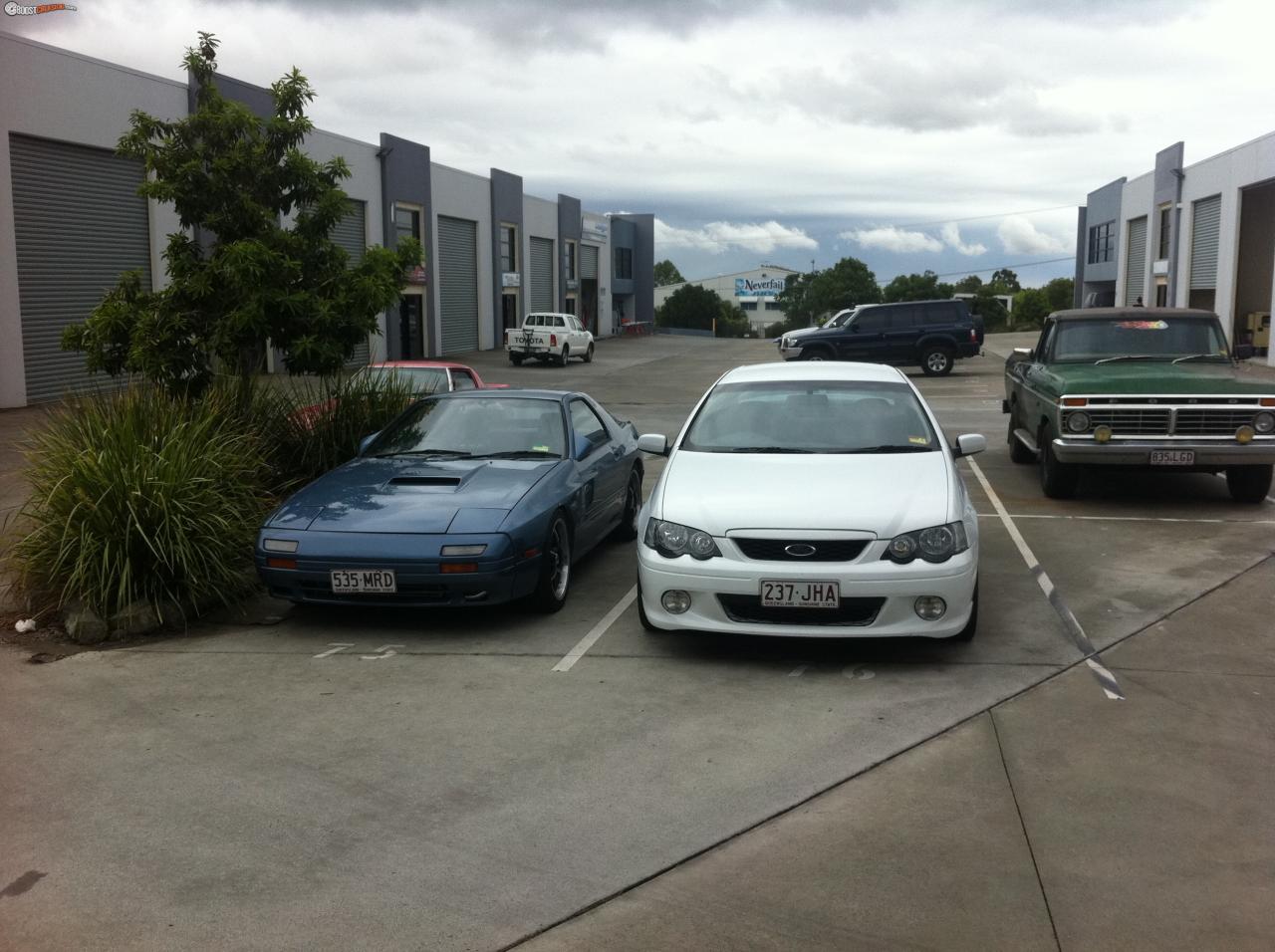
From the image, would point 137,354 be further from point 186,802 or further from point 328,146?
point 328,146

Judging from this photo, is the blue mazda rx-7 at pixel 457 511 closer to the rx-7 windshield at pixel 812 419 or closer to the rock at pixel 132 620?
the rock at pixel 132 620

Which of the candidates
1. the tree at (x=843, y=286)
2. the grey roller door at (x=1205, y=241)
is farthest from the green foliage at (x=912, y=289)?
the grey roller door at (x=1205, y=241)

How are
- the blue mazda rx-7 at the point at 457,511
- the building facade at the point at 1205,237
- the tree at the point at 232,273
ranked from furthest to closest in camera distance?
the building facade at the point at 1205,237 < the tree at the point at 232,273 < the blue mazda rx-7 at the point at 457,511

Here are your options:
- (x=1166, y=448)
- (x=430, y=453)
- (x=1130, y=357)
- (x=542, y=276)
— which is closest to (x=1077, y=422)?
(x=1166, y=448)

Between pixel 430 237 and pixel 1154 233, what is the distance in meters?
26.8

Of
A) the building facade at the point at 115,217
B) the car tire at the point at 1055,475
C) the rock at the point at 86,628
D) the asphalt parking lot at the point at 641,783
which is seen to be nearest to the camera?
the asphalt parking lot at the point at 641,783

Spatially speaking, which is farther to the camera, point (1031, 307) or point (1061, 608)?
point (1031, 307)

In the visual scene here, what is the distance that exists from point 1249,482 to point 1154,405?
1371 millimetres

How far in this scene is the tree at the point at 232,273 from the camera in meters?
9.70

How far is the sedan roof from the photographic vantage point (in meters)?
7.83

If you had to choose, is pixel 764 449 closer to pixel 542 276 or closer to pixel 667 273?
pixel 542 276

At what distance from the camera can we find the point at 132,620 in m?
6.87

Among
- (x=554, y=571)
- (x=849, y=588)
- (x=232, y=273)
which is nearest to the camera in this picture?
(x=849, y=588)

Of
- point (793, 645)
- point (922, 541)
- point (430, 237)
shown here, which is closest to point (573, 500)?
point (793, 645)
